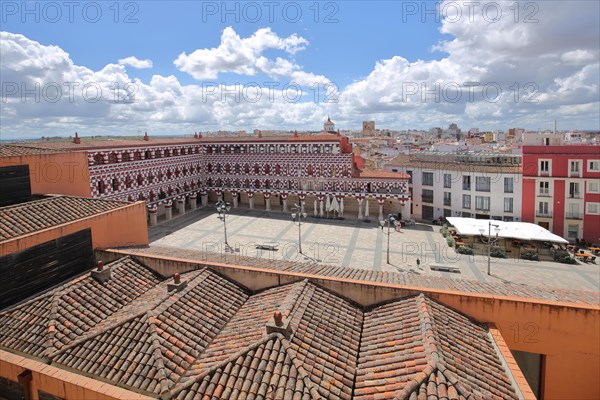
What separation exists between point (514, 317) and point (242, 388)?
7.16 meters

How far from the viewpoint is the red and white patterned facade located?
1387 inches

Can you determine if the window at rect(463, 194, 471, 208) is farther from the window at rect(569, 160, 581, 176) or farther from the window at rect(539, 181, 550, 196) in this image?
the window at rect(569, 160, 581, 176)

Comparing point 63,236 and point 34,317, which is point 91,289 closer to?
point 34,317

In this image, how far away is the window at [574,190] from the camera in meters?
31.2

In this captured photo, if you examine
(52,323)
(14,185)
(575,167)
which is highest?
(14,185)

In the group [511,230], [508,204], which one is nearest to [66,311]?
[511,230]

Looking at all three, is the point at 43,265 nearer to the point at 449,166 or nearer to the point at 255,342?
the point at 255,342

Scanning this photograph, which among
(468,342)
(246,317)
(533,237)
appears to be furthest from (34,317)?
(533,237)

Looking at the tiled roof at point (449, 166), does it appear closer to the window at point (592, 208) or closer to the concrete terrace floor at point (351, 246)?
the window at point (592, 208)

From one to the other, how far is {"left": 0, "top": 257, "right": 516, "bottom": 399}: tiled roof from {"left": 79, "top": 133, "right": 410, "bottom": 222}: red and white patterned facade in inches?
1020

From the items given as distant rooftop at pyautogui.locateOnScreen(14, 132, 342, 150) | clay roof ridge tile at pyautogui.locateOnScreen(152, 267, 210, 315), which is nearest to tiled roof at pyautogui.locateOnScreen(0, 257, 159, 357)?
clay roof ridge tile at pyautogui.locateOnScreen(152, 267, 210, 315)

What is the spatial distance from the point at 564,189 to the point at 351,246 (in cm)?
1894

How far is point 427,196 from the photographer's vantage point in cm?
3922

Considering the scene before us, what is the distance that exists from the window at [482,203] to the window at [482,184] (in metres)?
0.77
